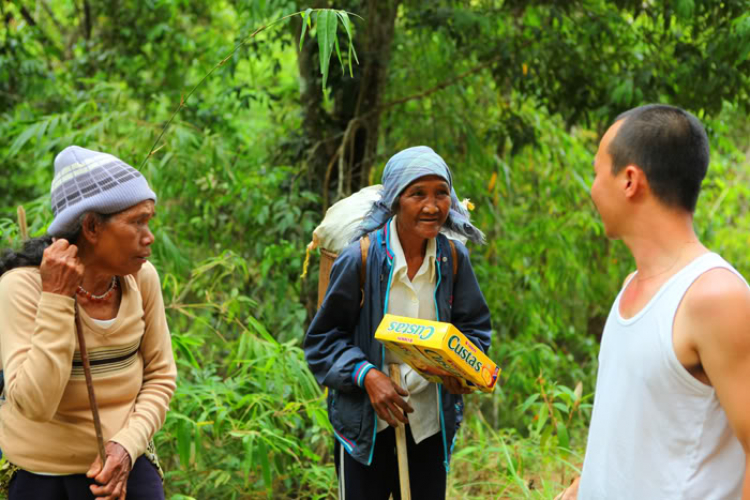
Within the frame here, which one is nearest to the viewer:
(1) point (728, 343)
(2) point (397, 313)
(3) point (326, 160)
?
(1) point (728, 343)

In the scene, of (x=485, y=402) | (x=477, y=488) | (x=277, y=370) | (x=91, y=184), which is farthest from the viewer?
(x=485, y=402)

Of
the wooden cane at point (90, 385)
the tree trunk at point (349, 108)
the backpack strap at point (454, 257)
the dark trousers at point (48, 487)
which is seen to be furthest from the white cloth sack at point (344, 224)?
the tree trunk at point (349, 108)

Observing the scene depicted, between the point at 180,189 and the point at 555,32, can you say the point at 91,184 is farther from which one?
the point at 555,32

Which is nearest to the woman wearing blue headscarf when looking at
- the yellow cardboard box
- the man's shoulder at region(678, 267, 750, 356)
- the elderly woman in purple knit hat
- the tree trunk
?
the yellow cardboard box

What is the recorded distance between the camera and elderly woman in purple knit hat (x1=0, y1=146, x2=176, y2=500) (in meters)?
1.91

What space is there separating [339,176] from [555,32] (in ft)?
6.01

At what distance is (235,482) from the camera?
3818mm

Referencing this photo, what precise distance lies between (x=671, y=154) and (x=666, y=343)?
0.37 meters

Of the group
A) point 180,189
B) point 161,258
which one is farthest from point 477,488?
point 180,189

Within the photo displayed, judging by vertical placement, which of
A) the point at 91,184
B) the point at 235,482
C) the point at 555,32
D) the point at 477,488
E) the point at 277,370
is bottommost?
the point at 477,488

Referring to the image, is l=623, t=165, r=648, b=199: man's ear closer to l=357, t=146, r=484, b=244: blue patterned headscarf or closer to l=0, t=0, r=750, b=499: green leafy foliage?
l=357, t=146, r=484, b=244: blue patterned headscarf

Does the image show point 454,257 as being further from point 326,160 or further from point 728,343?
point 326,160

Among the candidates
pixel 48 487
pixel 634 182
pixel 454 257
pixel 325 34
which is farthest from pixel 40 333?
pixel 634 182

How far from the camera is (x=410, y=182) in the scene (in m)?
2.47
